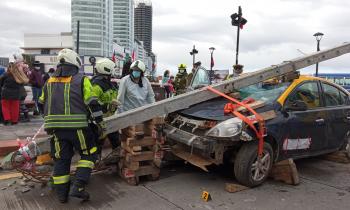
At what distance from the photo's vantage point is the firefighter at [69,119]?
14.0 ft

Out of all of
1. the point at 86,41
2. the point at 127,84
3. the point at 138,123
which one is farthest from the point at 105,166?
the point at 86,41

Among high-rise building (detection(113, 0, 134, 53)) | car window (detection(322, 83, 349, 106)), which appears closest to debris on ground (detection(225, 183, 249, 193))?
car window (detection(322, 83, 349, 106))

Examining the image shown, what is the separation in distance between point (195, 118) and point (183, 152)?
54cm

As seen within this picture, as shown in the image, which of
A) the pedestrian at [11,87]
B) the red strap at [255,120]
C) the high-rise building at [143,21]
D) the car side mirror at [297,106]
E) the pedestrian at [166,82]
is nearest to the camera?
the red strap at [255,120]

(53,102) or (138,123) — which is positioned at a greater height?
(53,102)

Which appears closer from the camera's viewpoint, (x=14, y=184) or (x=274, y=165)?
(x=14, y=184)

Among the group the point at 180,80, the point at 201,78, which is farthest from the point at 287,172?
the point at 180,80

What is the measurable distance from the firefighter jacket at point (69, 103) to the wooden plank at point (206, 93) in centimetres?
52

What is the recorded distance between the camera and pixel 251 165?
189 inches

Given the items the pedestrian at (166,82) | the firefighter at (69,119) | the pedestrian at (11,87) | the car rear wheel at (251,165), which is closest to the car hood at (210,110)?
the car rear wheel at (251,165)

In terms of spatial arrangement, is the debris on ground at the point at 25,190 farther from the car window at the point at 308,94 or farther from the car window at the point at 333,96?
the car window at the point at 333,96

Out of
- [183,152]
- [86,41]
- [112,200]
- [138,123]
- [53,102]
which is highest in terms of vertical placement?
[86,41]

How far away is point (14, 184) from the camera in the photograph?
497 cm

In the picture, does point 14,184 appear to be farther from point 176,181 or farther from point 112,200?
point 176,181
